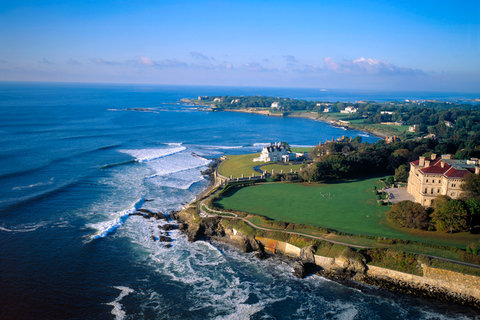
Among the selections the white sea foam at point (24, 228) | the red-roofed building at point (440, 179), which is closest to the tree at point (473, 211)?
the red-roofed building at point (440, 179)

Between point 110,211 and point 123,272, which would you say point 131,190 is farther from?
point 123,272

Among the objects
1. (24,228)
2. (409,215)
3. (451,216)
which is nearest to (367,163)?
(409,215)

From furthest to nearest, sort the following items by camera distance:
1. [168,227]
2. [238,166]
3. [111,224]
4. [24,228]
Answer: [238,166] → [168,227] → [111,224] → [24,228]

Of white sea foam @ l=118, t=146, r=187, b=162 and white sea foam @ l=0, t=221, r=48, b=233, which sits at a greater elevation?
white sea foam @ l=118, t=146, r=187, b=162

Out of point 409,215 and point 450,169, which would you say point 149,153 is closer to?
point 409,215

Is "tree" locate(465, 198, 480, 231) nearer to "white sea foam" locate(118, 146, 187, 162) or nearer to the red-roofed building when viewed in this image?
the red-roofed building

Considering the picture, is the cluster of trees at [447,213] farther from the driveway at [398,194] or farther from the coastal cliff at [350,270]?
the coastal cliff at [350,270]

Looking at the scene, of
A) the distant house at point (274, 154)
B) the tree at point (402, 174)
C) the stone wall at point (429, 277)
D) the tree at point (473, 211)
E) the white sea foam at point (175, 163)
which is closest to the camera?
the stone wall at point (429, 277)

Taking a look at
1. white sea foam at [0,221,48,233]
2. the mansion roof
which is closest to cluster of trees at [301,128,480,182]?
the mansion roof
